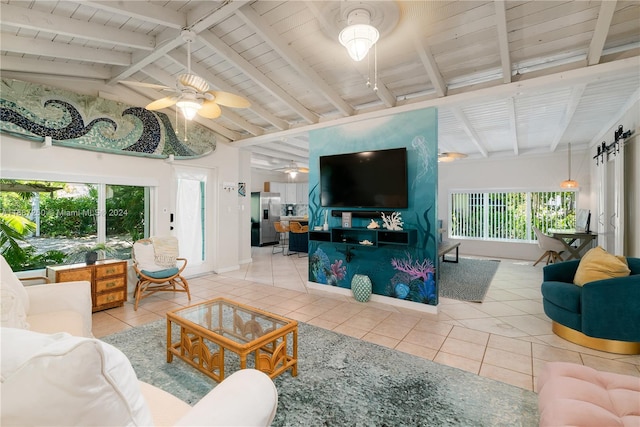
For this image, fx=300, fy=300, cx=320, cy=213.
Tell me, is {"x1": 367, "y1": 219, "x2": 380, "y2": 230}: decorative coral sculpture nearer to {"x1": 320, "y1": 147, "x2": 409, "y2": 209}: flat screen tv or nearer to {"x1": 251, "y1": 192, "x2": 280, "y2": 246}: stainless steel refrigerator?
{"x1": 320, "y1": 147, "x2": 409, "y2": 209}: flat screen tv

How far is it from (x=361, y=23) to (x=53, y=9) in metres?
2.87

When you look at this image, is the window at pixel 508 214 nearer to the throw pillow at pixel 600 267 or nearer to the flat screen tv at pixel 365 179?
the throw pillow at pixel 600 267

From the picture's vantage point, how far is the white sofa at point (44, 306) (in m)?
1.95

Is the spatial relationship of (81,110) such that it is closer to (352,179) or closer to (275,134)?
A: (275,134)

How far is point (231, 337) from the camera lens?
2.49 m

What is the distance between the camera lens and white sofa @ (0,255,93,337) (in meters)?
1.95

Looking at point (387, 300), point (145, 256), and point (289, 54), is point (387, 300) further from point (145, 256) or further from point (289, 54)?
point (145, 256)

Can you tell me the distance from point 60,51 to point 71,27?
0.69 m

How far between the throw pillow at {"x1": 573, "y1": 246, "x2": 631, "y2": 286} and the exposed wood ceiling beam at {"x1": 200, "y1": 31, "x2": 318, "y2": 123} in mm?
3916

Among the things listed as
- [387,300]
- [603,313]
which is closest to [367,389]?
[387,300]

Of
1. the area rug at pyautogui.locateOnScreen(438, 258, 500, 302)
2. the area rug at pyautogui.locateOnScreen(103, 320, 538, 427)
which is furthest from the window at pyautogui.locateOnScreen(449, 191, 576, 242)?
the area rug at pyautogui.locateOnScreen(103, 320, 538, 427)

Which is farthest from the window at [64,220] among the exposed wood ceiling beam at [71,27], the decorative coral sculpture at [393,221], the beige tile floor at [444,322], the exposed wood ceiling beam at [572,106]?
the exposed wood ceiling beam at [572,106]

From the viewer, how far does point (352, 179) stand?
4359 mm

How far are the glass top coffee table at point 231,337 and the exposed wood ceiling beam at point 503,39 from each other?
306 cm
